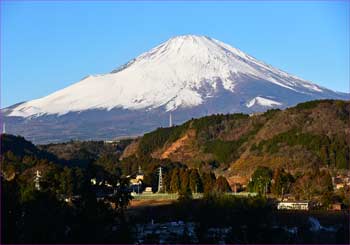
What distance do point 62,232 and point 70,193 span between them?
8.31 metres

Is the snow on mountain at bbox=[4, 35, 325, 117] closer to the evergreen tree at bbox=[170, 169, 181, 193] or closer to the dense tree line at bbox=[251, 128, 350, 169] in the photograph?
the dense tree line at bbox=[251, 128, 350, 169]

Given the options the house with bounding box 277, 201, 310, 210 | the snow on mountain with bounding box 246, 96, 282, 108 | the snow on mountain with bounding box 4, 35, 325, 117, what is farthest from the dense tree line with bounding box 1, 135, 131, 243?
the snow on mountain with bounding box 246, 96, 282, 108

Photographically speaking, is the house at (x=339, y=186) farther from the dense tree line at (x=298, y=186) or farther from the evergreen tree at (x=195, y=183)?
the evergreen tree at (x=195, y=183)

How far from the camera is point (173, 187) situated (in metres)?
38.4

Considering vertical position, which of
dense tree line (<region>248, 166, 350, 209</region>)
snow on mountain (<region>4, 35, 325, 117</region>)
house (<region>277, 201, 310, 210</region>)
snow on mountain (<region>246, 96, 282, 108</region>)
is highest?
snow on mountain (<region>4, 35, 325, 117</region>)

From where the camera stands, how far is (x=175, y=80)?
12019 centimetres

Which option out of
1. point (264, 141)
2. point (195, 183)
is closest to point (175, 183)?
point (195, 183)

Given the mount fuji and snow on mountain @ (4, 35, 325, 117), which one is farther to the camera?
snow on mountain @ (4, 35, 325, 117)

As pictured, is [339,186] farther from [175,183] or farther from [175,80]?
[175,80]

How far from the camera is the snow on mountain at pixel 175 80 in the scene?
119875 millimetres

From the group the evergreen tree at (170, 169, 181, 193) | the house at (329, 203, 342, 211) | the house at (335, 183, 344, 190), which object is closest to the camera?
the house at (329, 203, 342, 211)

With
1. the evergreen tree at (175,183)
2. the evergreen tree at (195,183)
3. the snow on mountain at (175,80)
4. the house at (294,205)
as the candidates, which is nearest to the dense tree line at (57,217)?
the house at (294,205)

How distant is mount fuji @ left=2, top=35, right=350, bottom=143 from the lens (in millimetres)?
113750

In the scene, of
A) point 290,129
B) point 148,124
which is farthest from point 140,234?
point 148,124
